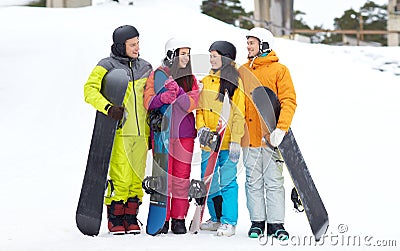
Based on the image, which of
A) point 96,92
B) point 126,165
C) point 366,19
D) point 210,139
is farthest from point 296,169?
point 366,19

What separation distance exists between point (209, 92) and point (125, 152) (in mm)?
794

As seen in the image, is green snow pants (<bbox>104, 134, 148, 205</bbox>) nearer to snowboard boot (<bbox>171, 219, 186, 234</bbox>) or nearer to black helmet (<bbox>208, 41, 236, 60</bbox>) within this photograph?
snowboard boot (<bbox>171, 219, 186, 234</bbox>)

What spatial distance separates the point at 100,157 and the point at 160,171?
473 millimetres

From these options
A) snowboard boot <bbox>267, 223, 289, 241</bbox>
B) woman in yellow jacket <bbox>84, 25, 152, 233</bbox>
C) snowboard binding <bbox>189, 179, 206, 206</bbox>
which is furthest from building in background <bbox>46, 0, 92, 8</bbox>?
snowboard boot <bbox>267, 223, 289, 241</bbox>

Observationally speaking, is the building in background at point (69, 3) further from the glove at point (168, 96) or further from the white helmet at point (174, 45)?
the glove at point (168, 96)

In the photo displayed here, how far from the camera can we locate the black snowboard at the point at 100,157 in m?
6.61

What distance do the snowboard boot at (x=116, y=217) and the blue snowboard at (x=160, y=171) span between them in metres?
0.24

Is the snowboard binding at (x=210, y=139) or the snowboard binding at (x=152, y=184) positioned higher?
the snowboard binding at (x=210, y=139)

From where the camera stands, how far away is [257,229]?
670 centimetres

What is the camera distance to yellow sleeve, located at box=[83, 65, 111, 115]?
6559 millimetres

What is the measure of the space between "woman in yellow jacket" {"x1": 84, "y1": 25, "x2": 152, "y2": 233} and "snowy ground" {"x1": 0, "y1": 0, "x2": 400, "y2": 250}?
0.54 ft

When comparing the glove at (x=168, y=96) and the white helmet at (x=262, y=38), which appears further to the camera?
the white helmet at (x=262, y=38)

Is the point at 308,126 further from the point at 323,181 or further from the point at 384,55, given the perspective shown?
the point at 384,55

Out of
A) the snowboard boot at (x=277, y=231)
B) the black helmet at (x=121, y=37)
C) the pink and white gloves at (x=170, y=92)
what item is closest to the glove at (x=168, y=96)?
the pink and white gloves at (x=170, y=92)
